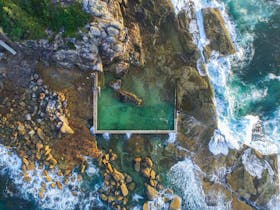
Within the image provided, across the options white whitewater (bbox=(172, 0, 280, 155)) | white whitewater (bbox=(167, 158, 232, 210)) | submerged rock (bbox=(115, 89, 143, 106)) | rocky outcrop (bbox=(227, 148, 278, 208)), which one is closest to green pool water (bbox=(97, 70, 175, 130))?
submerged rock (bbox=(115, 89, 143, 106))

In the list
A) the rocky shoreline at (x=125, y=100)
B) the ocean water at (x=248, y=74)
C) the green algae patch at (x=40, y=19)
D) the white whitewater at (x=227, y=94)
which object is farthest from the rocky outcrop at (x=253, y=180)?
the green algae patch at (x=40, y=19)

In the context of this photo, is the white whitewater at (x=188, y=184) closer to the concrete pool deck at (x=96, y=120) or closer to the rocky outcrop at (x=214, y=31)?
the concrete pool deck at (x=96, y=120)

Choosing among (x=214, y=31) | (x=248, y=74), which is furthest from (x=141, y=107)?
(x=248, y=74)

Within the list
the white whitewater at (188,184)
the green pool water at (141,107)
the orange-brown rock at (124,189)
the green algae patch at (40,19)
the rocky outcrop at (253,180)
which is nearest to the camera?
the green algae patch at (40,19)

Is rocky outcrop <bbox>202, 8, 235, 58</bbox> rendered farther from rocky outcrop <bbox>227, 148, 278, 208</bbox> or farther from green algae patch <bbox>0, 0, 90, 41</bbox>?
green algae patch <bbox>0, 0, 90, 41</bbox>

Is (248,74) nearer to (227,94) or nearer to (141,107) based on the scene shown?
(227,94)

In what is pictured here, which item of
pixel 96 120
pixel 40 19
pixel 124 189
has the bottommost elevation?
pixel 124 189
